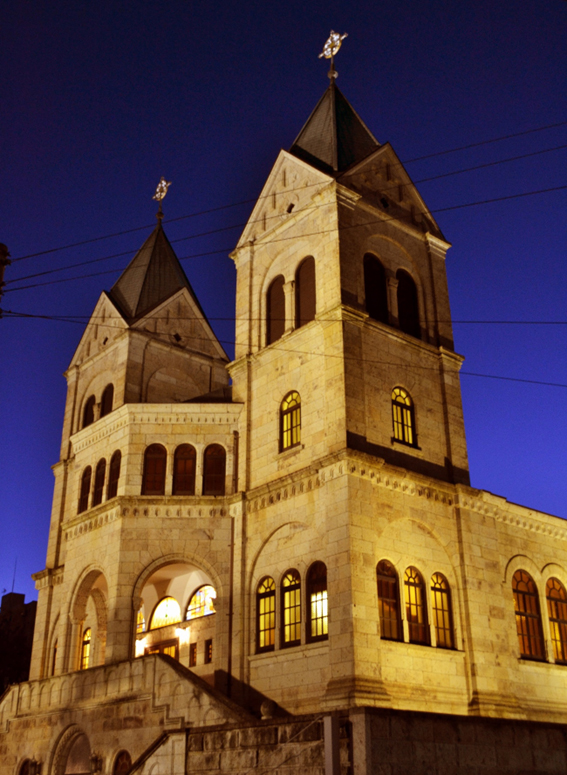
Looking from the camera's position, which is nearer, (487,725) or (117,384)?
(487,725)

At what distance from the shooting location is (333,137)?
112 ft

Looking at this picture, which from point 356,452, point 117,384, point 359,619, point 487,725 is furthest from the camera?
point 117,384

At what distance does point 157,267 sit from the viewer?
138ft

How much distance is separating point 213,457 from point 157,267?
1419 cm

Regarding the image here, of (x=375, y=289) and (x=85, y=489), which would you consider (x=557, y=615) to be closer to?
(x=375, y=289)

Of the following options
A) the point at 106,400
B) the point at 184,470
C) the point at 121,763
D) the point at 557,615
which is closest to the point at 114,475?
the point at 184,470

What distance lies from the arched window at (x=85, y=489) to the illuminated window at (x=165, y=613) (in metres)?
5.19

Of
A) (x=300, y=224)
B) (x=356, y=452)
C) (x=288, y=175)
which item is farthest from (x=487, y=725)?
(x=288, y=175)

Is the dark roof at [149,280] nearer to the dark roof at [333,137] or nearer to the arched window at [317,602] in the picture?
the dark roof at [333,137]

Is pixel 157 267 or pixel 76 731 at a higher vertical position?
pixel 157 267

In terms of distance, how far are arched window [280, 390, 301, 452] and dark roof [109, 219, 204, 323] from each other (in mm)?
11488

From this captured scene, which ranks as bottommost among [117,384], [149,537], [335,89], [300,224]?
[149,537]

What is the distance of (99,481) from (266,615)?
921cm

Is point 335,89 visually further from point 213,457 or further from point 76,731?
point 76,731
